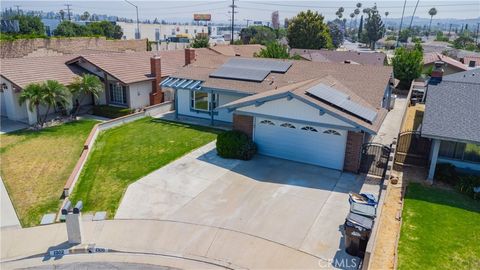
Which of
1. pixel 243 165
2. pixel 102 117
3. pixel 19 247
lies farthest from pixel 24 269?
pixel 102 117

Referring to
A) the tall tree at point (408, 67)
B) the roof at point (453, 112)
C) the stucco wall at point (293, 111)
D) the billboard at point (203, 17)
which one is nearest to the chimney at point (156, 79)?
the stucco wall at point (293, 111)

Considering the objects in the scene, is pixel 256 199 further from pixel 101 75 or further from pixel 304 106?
pixel 101 75

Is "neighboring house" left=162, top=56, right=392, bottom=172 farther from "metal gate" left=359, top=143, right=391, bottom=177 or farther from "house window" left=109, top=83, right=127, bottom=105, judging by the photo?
"house window" left=109, top=83, right=127, bottom=105

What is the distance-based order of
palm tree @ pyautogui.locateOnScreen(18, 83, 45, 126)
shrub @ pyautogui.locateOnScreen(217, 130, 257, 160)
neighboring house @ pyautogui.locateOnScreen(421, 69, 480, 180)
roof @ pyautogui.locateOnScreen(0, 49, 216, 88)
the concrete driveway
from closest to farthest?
the concrete driveway, neighboring house @ pyautogui.locateOnScreen(421, 69, 480, 180), shrub @ pyautogui.locateOnScreen(217, 130, 257, 160), palm tree @ pyautogui.locateOnScreen(18, 83, 45, 126), roof @ pyautogui.locateOnScreen(0, 49, 216, 88)

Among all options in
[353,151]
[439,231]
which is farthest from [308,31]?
[439,231]

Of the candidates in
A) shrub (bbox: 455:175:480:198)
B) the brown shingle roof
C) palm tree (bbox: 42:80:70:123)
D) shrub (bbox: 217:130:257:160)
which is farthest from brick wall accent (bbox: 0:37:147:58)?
shrub (bbox: 455:175:480:198)

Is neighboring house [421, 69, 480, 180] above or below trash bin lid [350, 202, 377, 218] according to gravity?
above

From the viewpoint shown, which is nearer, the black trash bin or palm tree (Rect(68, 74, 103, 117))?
the black trash bin
